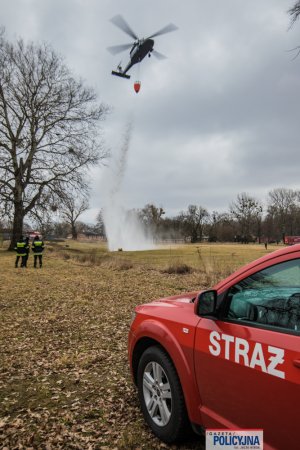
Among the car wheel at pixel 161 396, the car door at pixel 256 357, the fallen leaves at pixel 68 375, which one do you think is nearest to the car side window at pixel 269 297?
the car door at pixel 256 357

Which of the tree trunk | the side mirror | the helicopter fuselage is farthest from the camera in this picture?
the tree trunk

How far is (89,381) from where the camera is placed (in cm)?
512

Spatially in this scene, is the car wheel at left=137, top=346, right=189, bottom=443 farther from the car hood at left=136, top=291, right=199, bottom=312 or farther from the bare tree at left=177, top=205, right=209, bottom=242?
the bare tree at left=177, top=205, right=209, bottom=242

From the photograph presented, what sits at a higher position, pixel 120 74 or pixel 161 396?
pixel 120 74

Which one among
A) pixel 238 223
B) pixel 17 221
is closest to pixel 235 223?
pixel 238 223

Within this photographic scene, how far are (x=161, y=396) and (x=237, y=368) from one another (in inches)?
45.6

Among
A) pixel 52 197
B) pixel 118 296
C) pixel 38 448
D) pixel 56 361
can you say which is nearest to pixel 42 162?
pixel 52 197

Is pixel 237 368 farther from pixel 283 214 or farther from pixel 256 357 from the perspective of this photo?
pixel 283 214

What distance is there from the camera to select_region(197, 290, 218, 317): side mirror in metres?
2.90

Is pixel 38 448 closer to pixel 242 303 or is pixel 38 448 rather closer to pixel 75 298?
pixel 242 303

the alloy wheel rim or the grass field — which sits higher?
the alloy wheel rim

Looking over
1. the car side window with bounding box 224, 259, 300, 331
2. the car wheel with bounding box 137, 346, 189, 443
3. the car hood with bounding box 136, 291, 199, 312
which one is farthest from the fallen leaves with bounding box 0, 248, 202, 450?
the car side window with bounding box 224, 259, 300, 331

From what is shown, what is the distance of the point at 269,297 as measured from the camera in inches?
110

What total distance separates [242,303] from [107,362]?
3.68 m
